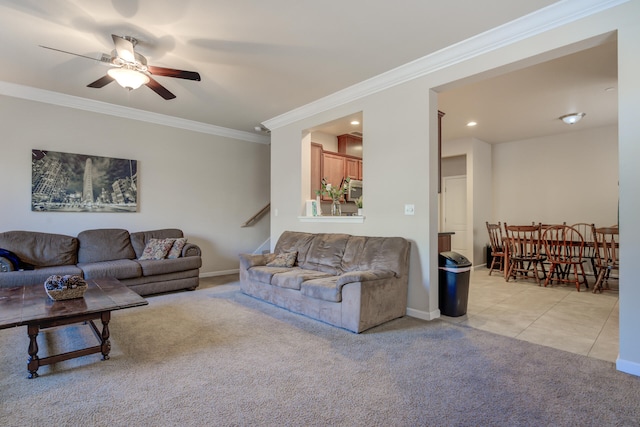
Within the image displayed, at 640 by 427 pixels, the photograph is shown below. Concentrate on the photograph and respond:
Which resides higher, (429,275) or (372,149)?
(372,149)

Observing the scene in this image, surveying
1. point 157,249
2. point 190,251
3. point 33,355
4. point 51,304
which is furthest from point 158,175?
point 33,355

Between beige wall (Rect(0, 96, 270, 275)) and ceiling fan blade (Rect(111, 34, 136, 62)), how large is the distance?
253 centimetres

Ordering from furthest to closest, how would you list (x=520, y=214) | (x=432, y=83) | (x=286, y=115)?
(x=520, y=214) < (x=286, y=115) < (x=432, y=83)

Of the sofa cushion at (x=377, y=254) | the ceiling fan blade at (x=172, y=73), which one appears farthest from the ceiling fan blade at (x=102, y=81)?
the sofa cushion at (x=377, y=254)

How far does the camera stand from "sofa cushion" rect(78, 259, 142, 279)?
3963mm

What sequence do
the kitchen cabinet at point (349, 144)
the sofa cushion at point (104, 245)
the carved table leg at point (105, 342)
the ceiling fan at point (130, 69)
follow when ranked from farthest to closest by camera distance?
the kitchen cabinet at point (349, 144) → the sofa cushion at point (104, 245) → the ceiling fan at point (130, 69) → the carved table leg at point (105, 342)

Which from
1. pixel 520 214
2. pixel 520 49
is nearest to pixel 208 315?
pixel 520 49

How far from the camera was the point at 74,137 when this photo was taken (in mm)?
4605

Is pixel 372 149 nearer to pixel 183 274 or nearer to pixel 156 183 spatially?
pixel 183 274

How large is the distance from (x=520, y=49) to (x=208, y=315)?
397 cm

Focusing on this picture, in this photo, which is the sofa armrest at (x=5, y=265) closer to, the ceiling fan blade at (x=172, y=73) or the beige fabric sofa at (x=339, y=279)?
the beige fabric sofa at (x=339, y=279)

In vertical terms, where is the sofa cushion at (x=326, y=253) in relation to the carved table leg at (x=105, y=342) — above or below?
above

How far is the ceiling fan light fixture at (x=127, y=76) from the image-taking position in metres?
2.86

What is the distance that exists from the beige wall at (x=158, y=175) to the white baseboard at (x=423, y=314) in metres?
3.82
